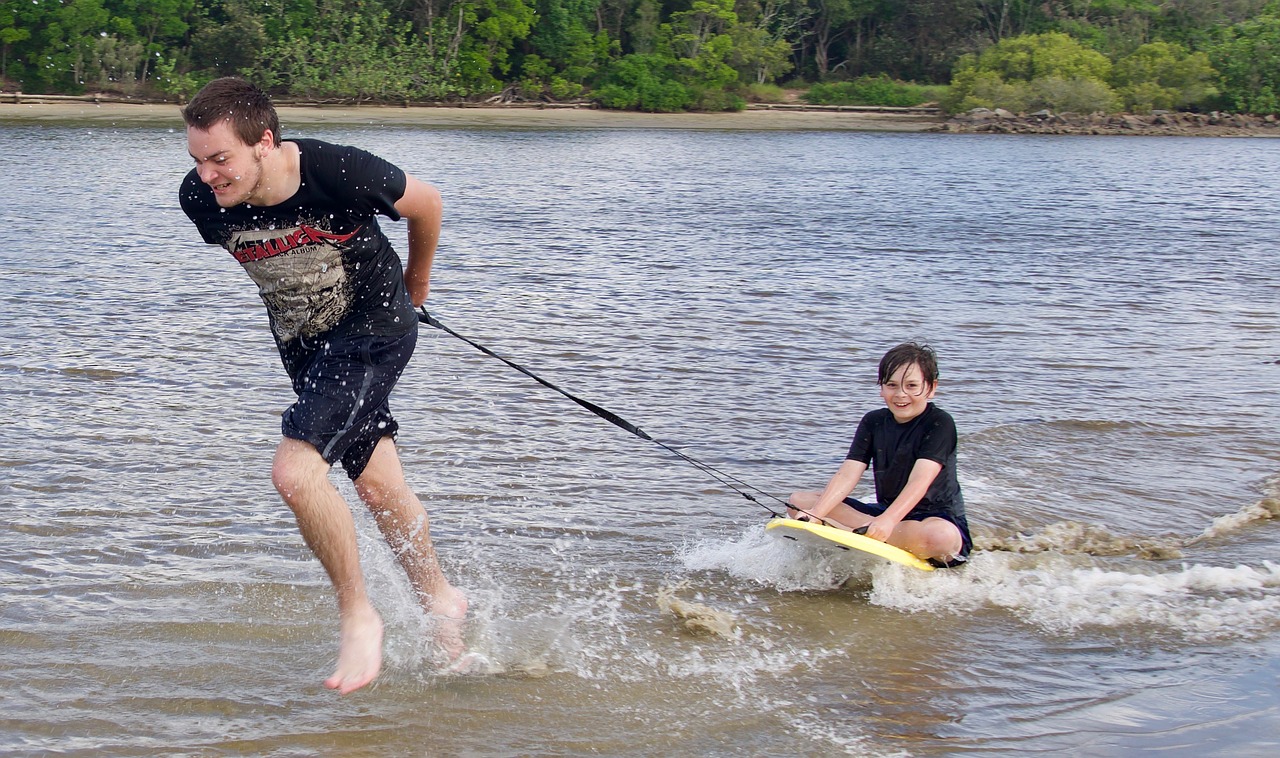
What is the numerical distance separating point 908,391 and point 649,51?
64.0 m

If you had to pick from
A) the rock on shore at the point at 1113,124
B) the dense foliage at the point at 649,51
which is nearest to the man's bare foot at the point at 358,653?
the dense foliage at the point at 649,51

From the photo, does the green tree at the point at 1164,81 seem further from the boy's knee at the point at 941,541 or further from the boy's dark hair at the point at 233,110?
the boy's dark hair at the point at 233,110

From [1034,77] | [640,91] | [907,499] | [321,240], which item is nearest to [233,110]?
[321,240]

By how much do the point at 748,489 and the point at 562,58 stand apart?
60.3 metres

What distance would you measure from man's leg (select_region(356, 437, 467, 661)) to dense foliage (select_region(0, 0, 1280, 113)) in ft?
181

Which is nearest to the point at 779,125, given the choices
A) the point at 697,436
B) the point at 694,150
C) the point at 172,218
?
the point at 694,150

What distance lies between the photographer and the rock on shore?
60094mm

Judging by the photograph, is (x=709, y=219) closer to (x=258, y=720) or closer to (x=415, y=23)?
(x=258, y=720)

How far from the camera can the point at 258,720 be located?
13.2ft

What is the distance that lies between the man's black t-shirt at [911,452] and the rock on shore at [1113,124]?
187 ft

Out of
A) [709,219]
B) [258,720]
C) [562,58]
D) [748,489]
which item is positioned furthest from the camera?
[562,58]

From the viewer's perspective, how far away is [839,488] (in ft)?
18.2

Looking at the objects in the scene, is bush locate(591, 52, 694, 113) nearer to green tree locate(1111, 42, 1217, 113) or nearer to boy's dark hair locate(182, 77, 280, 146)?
green tree locate(1111, 42, 1217, 113)

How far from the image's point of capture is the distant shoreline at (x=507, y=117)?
48.8m
